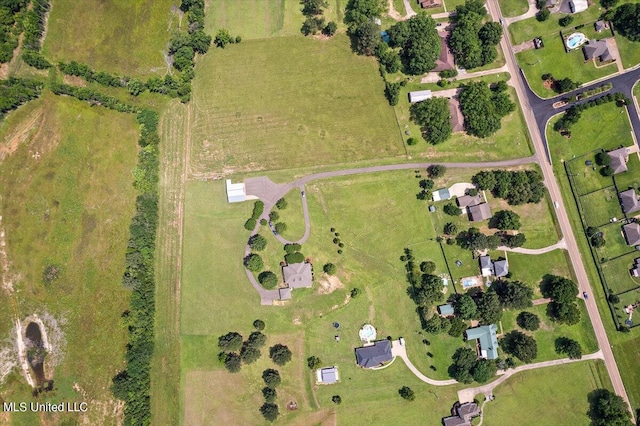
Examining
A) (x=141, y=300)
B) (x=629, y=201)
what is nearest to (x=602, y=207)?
(x=629, y=201)

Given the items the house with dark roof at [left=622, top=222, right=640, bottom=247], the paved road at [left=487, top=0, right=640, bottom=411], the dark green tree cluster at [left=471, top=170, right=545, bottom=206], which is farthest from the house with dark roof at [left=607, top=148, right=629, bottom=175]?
the dark green tree cluster at [left=471, top=170, right=545, bottom=206]

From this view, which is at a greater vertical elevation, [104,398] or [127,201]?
[127,201]

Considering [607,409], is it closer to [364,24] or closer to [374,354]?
[374,354]

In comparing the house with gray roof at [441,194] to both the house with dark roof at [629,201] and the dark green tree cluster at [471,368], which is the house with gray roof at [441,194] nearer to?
the dark green tree cluster at [471,368]

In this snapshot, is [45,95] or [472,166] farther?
[45,95]

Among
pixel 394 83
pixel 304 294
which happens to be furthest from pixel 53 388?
pixel 394 83

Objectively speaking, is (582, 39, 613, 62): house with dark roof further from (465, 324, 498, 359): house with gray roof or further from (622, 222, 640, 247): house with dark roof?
(465, 324, 498, 359): house with gray roof

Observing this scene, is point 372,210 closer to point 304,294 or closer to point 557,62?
point 304,294
